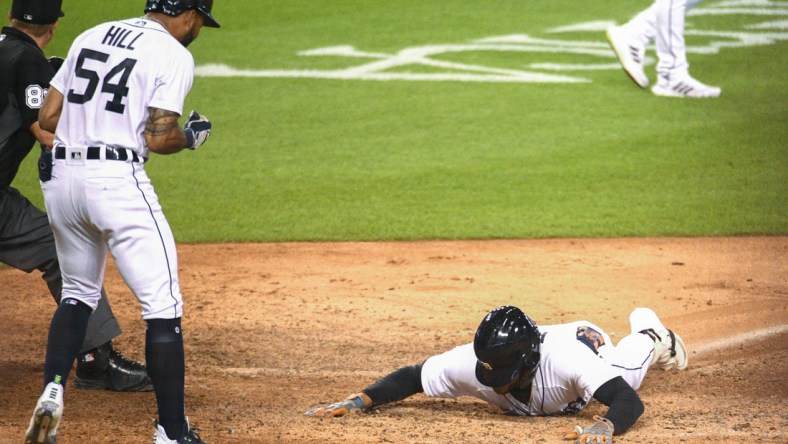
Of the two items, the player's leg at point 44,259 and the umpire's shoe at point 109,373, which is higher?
the player's leg at point 44,259

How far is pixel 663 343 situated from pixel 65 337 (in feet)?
8.81

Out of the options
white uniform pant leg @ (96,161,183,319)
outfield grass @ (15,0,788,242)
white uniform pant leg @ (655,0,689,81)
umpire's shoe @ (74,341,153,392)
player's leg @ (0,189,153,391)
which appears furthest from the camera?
white uniform pant leg @ (655,0,689,81)

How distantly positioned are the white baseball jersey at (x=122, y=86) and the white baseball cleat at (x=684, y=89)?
25.6ft

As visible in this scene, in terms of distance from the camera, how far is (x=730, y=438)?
402 centimetres

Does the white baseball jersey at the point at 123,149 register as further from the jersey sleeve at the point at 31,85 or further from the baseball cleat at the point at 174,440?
the jersey sleeve at the point at 31,85

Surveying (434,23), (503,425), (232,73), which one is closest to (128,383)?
(503,425)

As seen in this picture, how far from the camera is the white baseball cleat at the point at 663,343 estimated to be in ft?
16.1

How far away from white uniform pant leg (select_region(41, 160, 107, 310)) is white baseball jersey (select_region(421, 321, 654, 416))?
1414 mm

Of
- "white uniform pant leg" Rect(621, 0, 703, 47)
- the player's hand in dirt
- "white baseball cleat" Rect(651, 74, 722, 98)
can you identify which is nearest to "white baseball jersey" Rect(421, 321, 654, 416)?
the player's hand in dirt

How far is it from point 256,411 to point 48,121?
1.48 m

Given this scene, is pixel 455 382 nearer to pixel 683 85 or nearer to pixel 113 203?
pixel 113 203

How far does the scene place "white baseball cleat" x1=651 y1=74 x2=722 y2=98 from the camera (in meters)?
10.7

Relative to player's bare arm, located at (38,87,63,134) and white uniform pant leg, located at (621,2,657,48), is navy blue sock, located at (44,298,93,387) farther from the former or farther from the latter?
white uniform pant leg, located at (621,2,657,48)

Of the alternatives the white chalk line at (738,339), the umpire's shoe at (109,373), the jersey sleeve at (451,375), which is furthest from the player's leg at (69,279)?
the white chalk line at (738,339)
